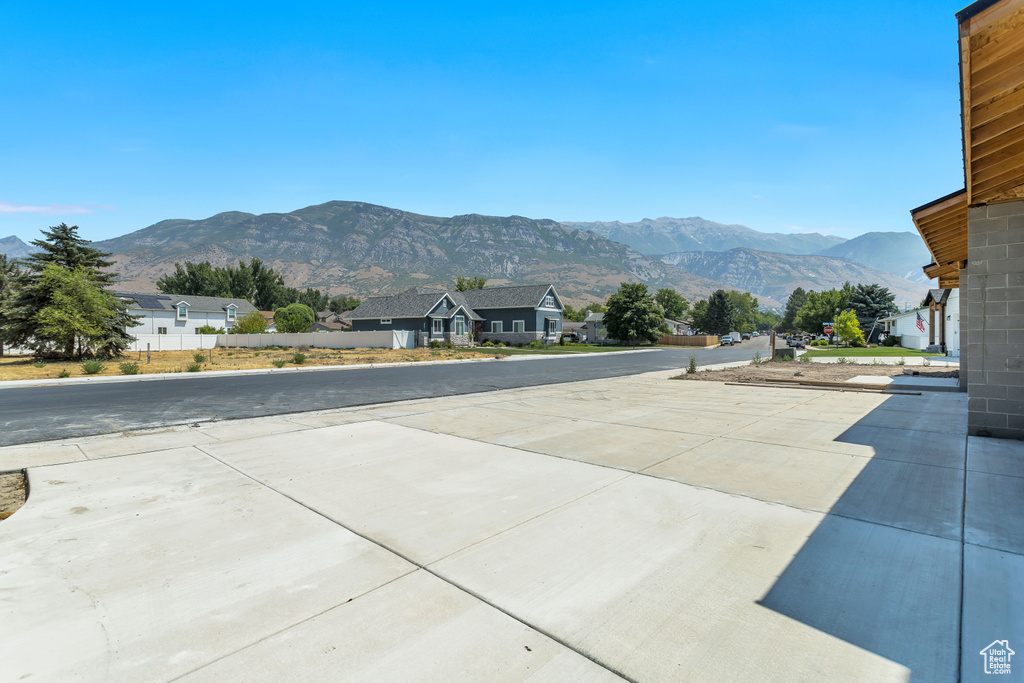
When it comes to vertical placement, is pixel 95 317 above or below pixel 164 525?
above

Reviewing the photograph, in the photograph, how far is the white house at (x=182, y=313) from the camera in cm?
5672

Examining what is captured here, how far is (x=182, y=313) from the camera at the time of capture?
61.0 m

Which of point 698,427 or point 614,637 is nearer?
point 614,637

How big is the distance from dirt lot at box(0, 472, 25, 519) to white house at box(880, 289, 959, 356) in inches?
1479

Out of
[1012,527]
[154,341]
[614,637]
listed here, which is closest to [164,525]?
[614,637]

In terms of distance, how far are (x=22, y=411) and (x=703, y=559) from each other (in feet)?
47.4

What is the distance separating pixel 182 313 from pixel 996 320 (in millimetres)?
71501

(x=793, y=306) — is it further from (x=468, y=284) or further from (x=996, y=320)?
(x=996, y=320)

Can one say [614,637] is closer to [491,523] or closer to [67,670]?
[491,523]

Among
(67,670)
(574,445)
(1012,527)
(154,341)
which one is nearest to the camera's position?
(67,670)

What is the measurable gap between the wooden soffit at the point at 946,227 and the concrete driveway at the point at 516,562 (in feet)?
14.2

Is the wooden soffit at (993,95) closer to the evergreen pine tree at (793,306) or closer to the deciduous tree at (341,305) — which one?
the deciduous tree at (341,305)

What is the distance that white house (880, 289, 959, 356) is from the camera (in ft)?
98.5

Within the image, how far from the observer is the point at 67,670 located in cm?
246
